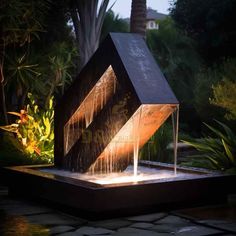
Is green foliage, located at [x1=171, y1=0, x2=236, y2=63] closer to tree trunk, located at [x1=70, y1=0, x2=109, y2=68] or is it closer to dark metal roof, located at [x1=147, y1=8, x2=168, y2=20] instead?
tree trunk, located at [x1=70, y1=0, x2=109, y2=68]

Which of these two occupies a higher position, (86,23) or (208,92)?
(86,23)

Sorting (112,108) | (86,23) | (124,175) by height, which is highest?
(86,23)

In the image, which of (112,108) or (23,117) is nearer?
(112,108)

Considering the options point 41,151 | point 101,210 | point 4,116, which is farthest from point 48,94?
point 101,210

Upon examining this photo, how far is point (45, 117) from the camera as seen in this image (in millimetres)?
10828

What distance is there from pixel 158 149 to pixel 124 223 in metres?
4.79

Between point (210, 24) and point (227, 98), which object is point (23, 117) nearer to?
point (227, 98)

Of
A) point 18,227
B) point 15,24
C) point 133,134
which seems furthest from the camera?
point 15,24

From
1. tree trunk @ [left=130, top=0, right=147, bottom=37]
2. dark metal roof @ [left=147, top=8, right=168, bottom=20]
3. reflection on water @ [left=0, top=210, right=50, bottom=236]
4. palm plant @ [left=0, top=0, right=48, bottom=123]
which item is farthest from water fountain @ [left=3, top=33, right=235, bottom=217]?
dark metal roof @ [left=147, top=8, right=168, bottom=20]

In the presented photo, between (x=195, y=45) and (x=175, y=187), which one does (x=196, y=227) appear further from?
(x=195, y=45)

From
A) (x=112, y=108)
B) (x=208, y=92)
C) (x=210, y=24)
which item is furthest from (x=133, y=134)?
(x=210, y=24)

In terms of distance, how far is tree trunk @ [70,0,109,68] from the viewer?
59.1ft

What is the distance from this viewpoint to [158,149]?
35.1 feet

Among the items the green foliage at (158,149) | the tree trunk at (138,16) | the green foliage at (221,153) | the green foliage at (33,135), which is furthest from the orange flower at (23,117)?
the tree trunk at (138,16)
